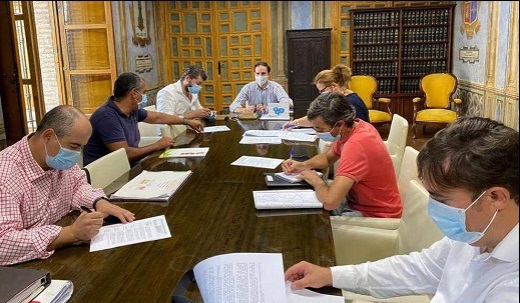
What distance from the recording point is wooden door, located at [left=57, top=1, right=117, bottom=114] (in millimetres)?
5379

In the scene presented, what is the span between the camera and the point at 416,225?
67.9 inches

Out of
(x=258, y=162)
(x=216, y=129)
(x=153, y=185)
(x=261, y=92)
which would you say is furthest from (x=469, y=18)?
(x=153, y=185)

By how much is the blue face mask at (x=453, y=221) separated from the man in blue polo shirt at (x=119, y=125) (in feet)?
7.58

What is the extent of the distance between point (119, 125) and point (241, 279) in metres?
2.20

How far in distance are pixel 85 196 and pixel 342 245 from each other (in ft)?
3.63

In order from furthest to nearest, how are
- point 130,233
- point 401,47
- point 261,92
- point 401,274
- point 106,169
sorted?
point 401,47 < point 261,92 < point 106,169 < point 130,233 < point 401,274

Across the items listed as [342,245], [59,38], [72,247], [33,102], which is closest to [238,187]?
[342,245]

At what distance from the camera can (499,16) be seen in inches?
222

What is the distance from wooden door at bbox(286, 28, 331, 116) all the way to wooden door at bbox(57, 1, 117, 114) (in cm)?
323

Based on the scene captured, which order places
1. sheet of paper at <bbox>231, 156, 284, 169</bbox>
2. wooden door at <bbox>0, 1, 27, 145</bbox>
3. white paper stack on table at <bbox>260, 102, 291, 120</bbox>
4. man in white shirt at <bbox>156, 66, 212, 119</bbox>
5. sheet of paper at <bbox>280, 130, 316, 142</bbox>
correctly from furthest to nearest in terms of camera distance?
man in white shirt at <bbox>156, 66, 212, 119</bbox>, white paper stack on table at <bbox>260, 102, 291, 120</bbox>, wooden door at <bbox>0, 1, 27, 145</bbox>, sheet of paper at <bbox>280, 130, 316, 142</bbox>, sheet of paper at <bbox>231, 156, 284, 169</bbox>

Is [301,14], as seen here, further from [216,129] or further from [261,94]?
[216,129]

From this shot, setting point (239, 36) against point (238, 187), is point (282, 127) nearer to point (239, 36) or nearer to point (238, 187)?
point (238, 187)

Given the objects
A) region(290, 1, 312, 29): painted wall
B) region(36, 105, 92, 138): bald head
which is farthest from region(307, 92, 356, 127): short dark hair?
region(290, 1, 312, 29): painted wall

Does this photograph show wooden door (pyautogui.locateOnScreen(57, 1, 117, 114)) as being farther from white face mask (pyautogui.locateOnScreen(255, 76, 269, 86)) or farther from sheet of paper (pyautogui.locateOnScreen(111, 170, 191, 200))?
sheet of paper (pyautogui.locateOnScreen(111, 170, 191, 200))
